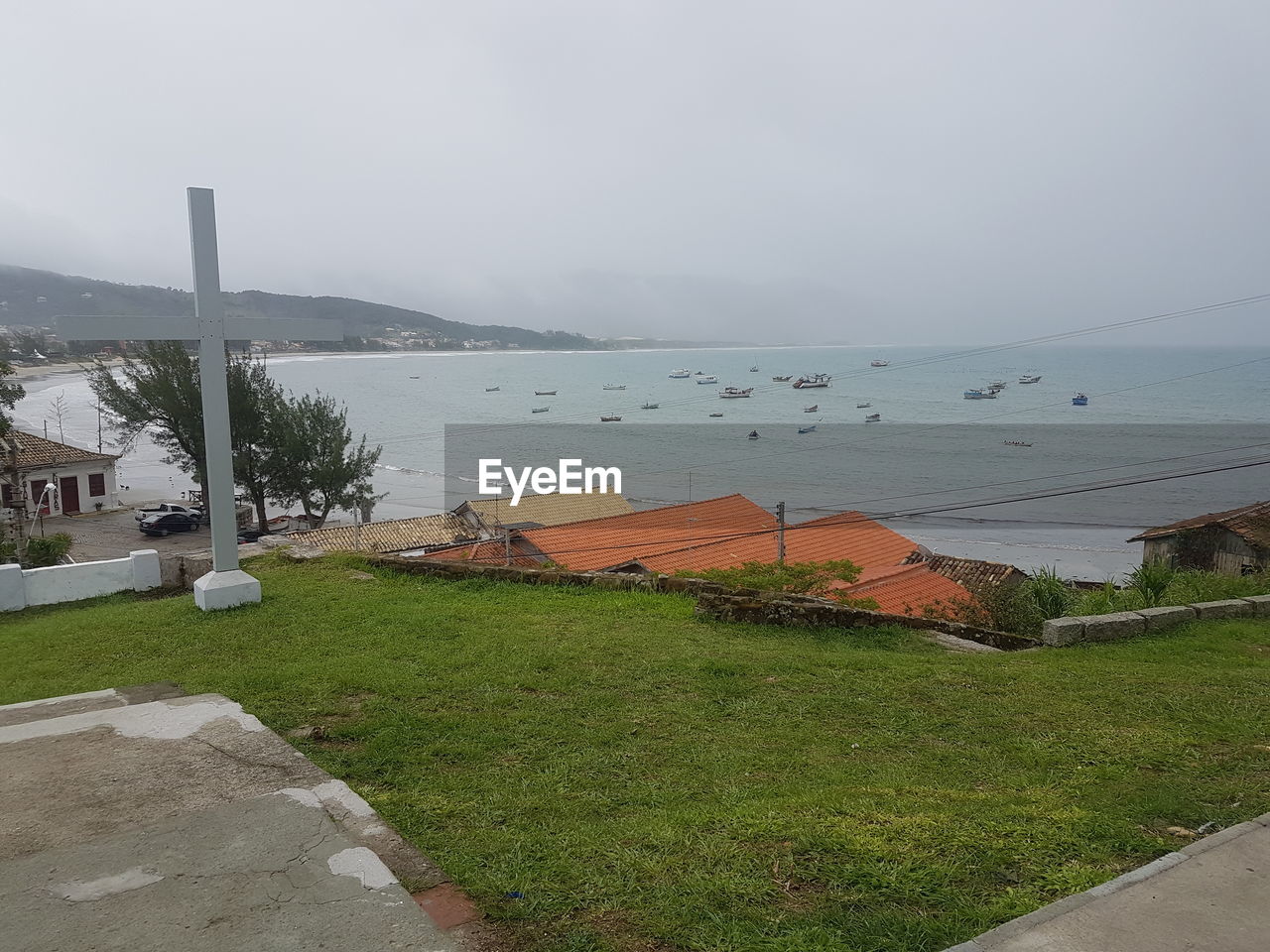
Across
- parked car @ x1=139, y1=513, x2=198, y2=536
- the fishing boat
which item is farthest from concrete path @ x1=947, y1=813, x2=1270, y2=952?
the fishing boat

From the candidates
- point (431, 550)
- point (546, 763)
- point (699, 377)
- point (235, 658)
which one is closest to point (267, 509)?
point (431, 550)

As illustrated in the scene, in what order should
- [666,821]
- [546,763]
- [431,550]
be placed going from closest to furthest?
[666,821], [546,763], [431,550]

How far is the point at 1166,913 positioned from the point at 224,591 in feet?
24.6

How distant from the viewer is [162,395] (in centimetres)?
2955

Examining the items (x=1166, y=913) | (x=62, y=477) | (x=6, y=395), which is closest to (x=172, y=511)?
(x=62, y=477)

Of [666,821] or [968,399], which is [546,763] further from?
[968,399]

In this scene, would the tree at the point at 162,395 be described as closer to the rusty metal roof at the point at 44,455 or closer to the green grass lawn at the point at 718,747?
the rusty metal roof at the point at 44,455

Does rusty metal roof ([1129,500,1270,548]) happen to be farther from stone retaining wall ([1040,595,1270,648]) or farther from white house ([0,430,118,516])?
white house ([0,430,118,516])

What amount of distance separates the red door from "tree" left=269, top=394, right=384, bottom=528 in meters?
7.76

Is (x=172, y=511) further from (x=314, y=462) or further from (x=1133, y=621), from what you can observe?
(x=1133, y=621)

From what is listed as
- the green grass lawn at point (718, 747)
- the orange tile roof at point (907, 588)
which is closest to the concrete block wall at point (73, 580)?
the green grass lawn at point (718, 747)

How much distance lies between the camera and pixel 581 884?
10.6ft

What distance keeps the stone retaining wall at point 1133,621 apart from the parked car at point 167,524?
28.6 meters

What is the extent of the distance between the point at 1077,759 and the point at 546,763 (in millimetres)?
2917
